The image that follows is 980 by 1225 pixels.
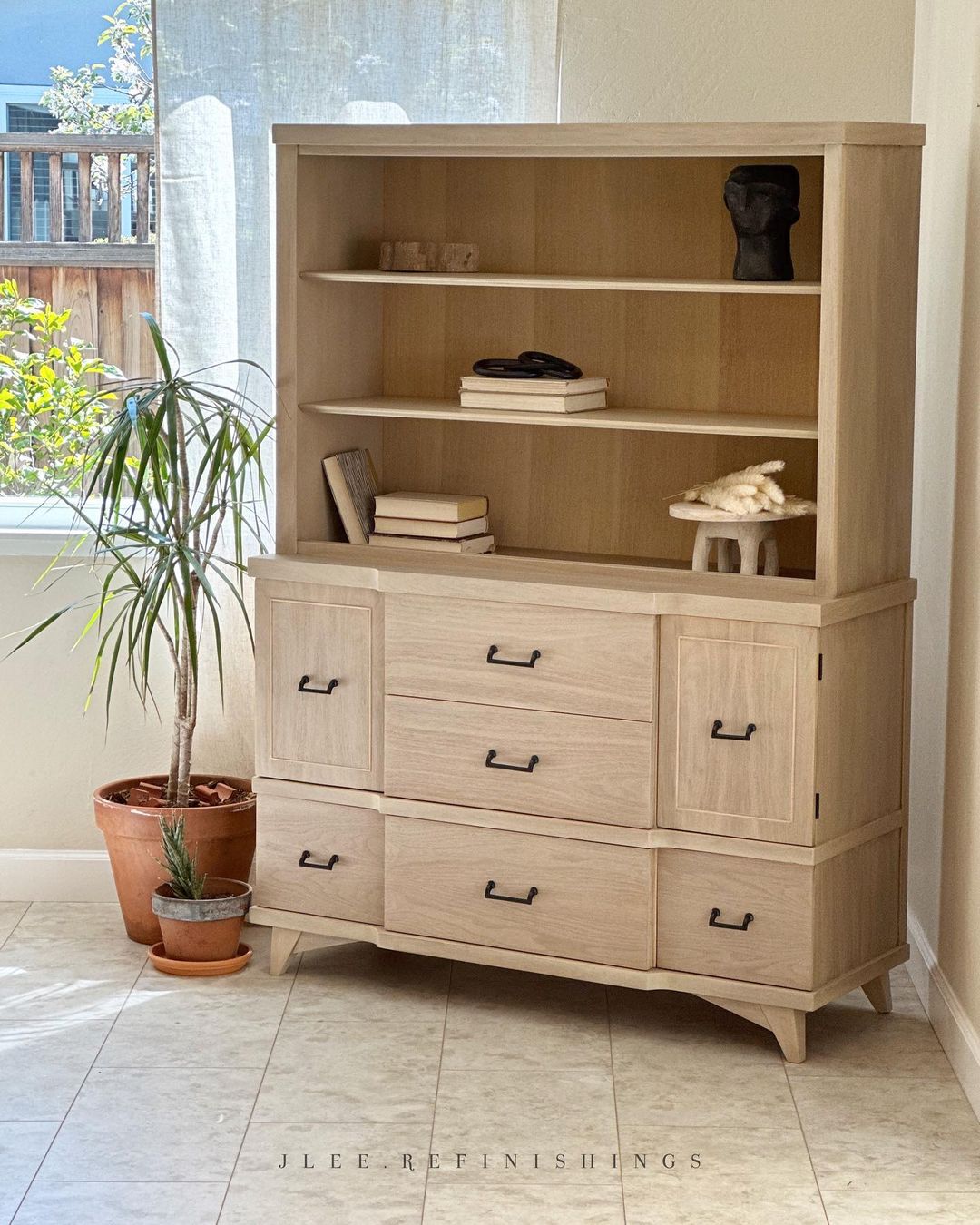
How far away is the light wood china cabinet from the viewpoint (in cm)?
291

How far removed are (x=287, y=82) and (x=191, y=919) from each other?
5.85 ft

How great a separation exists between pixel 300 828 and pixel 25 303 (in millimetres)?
1461

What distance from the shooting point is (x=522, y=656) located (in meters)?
3.08

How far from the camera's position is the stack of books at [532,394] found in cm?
316

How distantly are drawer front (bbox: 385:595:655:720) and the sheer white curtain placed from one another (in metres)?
0.91

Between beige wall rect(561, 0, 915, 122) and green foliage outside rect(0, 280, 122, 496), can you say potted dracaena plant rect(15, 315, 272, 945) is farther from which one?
beige wall rect(561, 0, 915, 122)

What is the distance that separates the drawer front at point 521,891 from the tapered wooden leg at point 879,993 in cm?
48

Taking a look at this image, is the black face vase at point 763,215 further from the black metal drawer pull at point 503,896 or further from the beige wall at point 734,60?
the black metal drawer pull at point 503,896

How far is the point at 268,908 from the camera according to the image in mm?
3355

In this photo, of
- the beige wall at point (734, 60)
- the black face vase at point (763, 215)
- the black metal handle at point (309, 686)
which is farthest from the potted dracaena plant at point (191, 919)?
the beige wall at point (734, 60)

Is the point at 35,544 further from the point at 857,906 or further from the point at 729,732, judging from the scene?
the point at 857,906

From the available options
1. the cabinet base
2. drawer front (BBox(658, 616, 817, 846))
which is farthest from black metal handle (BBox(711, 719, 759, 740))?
the cabinet base

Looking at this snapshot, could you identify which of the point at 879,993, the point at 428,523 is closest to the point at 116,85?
the point at 428,523

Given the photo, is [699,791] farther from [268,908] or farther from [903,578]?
[268,908]
